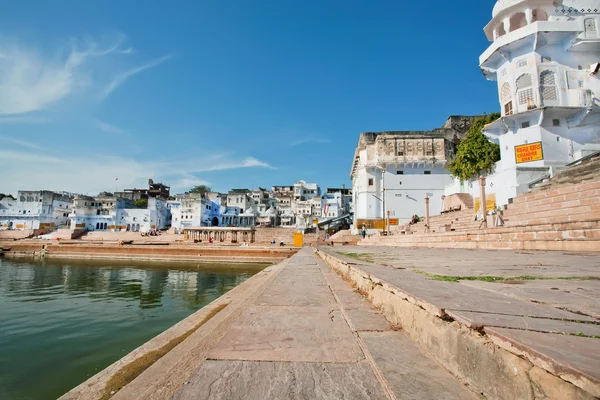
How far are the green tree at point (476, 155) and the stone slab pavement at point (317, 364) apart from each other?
26290 millimetres

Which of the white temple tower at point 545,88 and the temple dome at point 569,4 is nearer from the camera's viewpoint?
the white temple tower at point 545,88

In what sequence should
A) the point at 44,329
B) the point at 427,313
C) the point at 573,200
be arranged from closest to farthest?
1. the point at 427,313
2. the point at 44,329
3. the point at 573,200

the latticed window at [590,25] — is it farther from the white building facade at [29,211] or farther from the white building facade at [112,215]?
the white building facade at [29,211]

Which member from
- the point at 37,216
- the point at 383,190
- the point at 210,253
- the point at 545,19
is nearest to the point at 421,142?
the point at 383,190

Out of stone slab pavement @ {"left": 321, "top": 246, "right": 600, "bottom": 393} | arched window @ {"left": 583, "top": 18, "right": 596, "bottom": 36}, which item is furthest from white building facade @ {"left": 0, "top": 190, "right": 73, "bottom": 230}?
arched window @ {"left": 583, "top": 18, "right": 596, "bottom": 36}

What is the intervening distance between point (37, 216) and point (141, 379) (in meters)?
82.9

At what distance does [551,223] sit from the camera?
7867 mm

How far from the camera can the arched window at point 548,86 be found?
762 inches

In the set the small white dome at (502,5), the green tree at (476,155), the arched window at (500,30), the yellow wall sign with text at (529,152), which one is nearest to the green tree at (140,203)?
the green tree at (476,155)

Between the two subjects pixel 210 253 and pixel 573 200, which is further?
pixel 210 253

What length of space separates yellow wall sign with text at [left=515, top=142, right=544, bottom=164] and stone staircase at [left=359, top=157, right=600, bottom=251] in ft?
17.7

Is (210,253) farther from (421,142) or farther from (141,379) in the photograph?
(141,379)

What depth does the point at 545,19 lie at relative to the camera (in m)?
20.8

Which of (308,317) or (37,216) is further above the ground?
(37,216)
